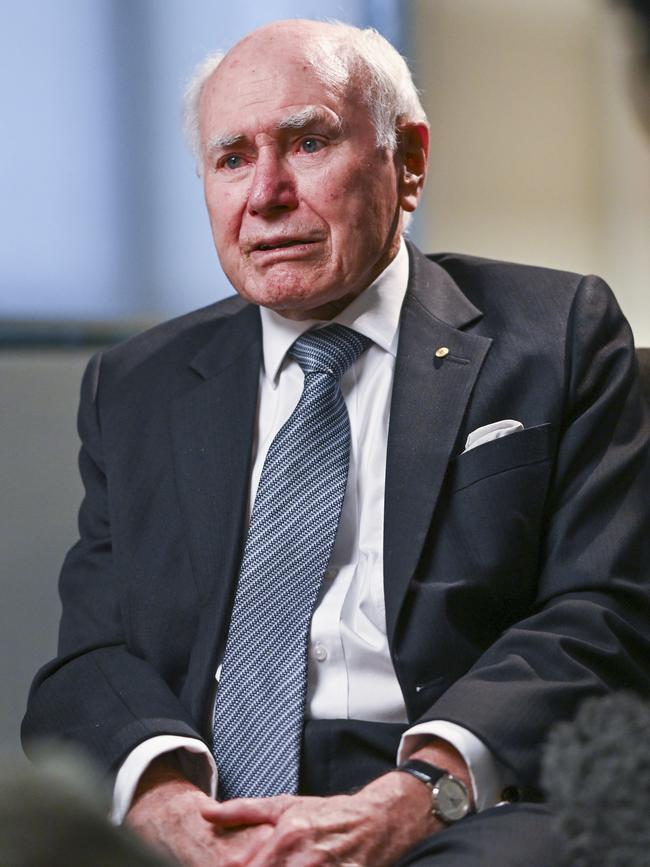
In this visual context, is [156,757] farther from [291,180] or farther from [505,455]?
[291,180]

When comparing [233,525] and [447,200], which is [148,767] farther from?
[447,200]

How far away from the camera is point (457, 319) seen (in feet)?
6.04

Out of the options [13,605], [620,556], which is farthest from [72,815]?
[13,605]

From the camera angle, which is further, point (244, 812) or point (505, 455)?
point (505, 455)

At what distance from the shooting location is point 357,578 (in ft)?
5.58

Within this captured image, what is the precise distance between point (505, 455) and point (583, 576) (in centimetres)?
19

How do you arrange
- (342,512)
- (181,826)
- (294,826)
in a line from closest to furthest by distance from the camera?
1. (294,826)
2. (181,826)
3. (342,512)

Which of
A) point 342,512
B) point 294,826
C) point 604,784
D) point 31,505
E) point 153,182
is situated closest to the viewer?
point 604,784

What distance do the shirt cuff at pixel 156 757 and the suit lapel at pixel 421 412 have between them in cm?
29

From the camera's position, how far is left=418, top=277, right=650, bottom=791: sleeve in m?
1.50

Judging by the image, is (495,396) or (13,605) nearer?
(495,396)

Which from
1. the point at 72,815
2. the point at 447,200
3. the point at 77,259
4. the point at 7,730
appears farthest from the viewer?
the point at 447,200

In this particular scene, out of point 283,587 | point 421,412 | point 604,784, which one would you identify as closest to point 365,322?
point 421,412

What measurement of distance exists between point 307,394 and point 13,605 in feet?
2.59
